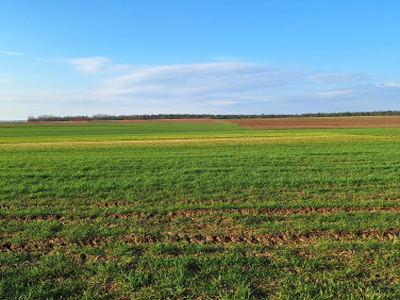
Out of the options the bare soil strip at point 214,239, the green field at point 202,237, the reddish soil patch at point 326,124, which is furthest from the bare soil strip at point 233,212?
the reddish soil patch at point 326,124

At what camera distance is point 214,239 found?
20.5 ft

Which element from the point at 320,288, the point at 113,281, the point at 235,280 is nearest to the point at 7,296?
the point at 113,281

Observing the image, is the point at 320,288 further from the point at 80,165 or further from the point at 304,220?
the point at 80,165

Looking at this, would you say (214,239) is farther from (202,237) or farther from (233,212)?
(233,212)

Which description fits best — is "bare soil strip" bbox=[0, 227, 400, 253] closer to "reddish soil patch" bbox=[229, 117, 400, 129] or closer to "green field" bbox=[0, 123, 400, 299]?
"green field" bbox=[0, 123, 400, 299]

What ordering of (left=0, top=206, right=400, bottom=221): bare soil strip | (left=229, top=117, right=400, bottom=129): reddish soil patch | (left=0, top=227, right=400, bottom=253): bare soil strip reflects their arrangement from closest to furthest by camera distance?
1. (left=0, top=227, right=400, bottom=253): bare soil strip
2. (left=0, top=206, right=400, bottom=221): bare soil strip
3. (left=229, top=117, right=400, bottom=129): reddish soil patch

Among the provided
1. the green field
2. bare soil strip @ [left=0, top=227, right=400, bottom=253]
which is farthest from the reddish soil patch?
bare soil strip @ [left=0, top=227, right=400, bottom=253]

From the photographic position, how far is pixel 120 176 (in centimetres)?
1360

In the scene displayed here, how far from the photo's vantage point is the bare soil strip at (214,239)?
5.95m

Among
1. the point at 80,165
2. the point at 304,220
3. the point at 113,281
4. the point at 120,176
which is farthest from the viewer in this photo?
the point at 80,165

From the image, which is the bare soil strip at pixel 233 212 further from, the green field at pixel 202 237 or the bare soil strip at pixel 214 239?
the bare soil strip at pixel 214 239

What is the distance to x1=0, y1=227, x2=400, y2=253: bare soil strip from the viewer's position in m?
5.95

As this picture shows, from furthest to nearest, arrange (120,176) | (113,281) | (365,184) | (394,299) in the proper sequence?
(120,176)
(365,184)
(113,281)
(394,299)

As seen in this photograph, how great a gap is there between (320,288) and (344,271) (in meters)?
0.73
